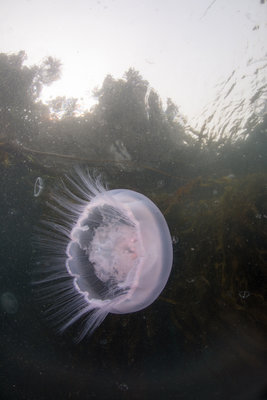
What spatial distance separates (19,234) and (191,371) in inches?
144

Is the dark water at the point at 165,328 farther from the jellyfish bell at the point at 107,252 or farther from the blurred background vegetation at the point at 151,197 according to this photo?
Result: the jellyfish bell at the point at 107,252

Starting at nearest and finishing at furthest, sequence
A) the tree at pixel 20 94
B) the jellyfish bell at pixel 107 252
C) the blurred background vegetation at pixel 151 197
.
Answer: the jellyfish bell at pixel 107 252, the blurred background vegetation at pixel 151 197, the tree at pixel 20 94

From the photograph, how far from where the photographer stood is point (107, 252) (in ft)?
10.2

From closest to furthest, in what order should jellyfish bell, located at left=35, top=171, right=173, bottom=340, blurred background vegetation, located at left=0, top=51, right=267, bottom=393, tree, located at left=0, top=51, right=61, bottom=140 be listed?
jellyfish bell, located at left=35, top=171, right=173, bottom=340 → blurred background vegetation, located at left=0, top=51, right=267, bottom=393 → tree, located at left=0, top=51, right=61, bottom=140

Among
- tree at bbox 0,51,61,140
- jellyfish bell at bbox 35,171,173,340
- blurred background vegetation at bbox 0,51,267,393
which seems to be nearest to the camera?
jellyfish bell at bbox 35,171,173,340

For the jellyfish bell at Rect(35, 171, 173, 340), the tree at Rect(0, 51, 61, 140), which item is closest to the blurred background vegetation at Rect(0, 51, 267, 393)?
the tree at Rect(0, 51, 61, 140)

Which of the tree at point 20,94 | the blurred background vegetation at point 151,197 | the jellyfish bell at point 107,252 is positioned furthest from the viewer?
the tree at point 20,94

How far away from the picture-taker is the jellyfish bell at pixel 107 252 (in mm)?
2537

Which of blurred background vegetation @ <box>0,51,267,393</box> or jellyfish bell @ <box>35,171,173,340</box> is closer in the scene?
jellyfish bell @ <box>35,171,173,340</box>

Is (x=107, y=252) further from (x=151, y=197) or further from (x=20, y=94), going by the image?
(x=20, y=94)

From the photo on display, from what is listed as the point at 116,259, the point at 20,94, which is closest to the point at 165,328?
the point at 116,259

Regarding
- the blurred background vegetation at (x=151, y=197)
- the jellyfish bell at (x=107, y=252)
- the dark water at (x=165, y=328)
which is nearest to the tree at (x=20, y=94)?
the blurred background vegetation at (x=151, y=197)

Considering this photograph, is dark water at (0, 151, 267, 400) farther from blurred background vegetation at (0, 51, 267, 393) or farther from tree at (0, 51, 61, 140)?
tree at (0, 51, 61, 140)

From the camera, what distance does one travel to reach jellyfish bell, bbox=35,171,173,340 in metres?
2.54
